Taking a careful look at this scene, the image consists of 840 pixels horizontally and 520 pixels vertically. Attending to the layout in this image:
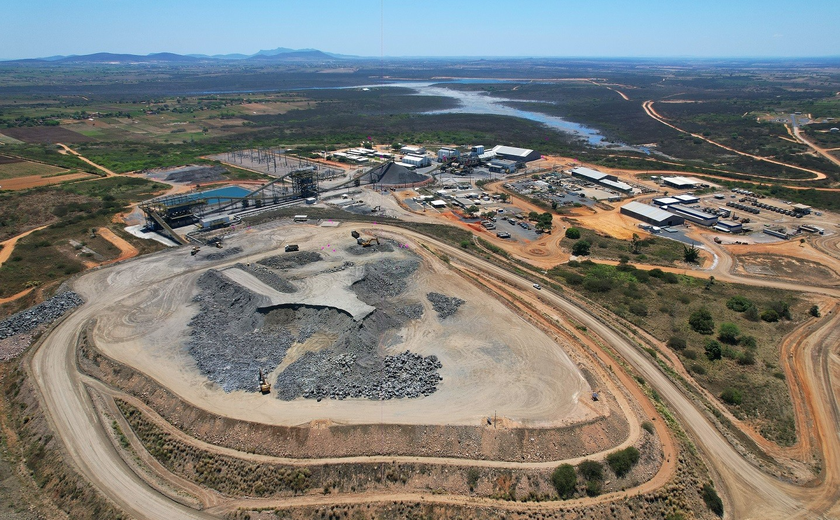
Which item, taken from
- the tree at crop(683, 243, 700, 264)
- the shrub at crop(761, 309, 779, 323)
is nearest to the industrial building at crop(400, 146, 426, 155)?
the tree at crop(683, 243, 700, 264)

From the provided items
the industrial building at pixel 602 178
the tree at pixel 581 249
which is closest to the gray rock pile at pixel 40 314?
the tree at pixel 581 249

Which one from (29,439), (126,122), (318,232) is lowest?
(29,439)

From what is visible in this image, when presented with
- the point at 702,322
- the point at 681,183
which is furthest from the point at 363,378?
the point at 681,183

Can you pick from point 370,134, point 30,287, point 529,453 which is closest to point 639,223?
point 529,453

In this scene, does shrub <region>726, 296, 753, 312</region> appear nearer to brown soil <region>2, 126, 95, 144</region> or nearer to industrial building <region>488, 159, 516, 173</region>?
industrial building <region>488, 159, 516, 173</region>

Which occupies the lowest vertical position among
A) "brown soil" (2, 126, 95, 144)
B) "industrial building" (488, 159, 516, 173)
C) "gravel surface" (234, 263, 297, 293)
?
"gravel surface" (234, 263, 297, 293)

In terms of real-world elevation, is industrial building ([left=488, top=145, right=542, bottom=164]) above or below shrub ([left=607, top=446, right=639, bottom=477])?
above

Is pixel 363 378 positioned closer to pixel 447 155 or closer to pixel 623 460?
pixel 623 460

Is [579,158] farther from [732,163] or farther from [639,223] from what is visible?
[639,223]
